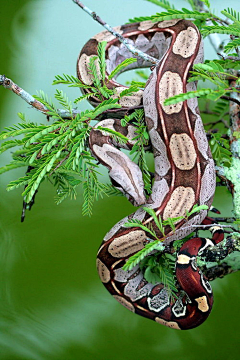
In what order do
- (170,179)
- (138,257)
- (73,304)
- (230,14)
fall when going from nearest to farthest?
(138,257) < (230,14) < (170,179) < (73,304)

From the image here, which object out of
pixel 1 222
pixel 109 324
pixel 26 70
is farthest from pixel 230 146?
pixel 26 70

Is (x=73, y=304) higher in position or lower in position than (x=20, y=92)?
lower

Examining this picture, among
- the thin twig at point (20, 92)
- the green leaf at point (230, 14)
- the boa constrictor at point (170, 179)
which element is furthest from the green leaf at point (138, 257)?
the green leaf at point (230, 14)

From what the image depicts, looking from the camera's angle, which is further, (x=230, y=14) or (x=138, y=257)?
(x=230, y=14)

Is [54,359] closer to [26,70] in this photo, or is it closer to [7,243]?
[7,243]

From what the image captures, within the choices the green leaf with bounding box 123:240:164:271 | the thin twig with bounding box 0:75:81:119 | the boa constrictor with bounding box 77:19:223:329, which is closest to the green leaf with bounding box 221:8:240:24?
the boa constrictor with bounding box 77:19:223:329

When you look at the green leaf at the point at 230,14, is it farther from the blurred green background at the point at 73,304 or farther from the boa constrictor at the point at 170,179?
the blurred green background at the point at 73,304

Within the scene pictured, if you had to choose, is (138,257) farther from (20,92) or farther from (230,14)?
(230,14)

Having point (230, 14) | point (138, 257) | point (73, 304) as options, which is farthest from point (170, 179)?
point (73, 304)

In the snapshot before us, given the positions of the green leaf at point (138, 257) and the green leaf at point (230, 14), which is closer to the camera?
the green leaf at point (138, 257)
